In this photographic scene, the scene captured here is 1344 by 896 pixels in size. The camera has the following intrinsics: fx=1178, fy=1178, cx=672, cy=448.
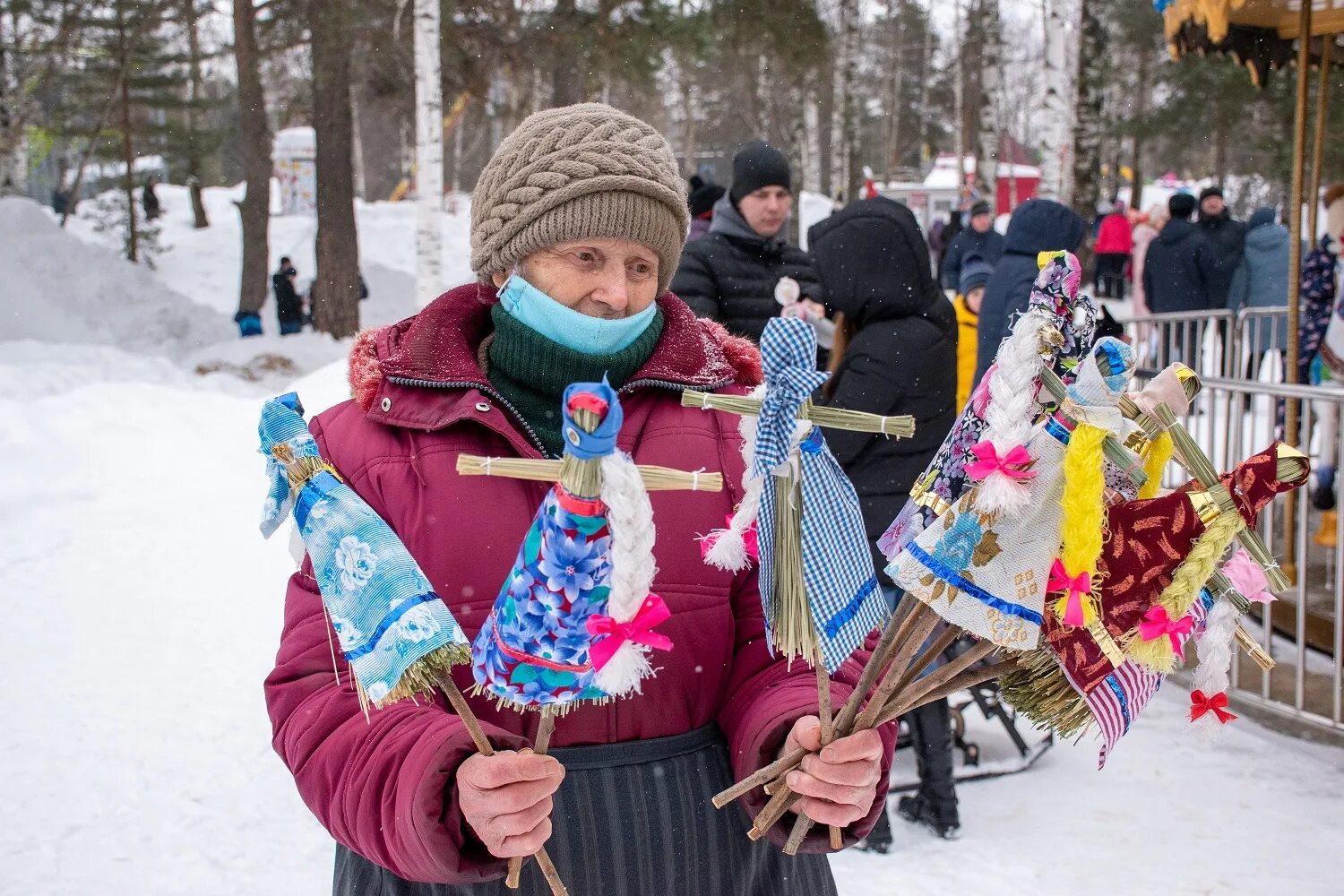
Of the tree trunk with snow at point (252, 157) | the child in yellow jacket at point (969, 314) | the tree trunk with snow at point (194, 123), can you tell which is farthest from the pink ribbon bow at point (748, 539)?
the tree trunk with snow at point (194, 123)

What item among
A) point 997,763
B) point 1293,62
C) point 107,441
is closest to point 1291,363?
point 1293,62

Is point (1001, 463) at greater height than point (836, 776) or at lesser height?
greater

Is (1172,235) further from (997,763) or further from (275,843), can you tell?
(275,843)

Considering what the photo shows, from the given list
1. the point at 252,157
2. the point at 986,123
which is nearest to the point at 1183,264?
the point at 986,123

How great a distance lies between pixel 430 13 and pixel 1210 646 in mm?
12279

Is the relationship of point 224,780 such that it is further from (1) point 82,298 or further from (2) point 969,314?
(1) point 82,298

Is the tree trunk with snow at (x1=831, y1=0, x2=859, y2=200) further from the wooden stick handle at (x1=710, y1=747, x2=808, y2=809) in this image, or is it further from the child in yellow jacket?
the wooden stick handle at (x1=710, y1=747, x2=808, y2=809)

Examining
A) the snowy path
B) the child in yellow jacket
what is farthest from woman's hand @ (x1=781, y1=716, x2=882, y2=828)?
the child in yellow jacket

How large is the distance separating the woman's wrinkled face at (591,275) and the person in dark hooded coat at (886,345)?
2159 millimetres

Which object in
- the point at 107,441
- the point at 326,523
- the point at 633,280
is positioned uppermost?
the point at 633,280

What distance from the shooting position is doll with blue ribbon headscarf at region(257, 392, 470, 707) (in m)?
1.42

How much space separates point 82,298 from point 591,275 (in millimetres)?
18011

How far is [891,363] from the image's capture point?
3908mm

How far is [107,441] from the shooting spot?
27.0 ft
